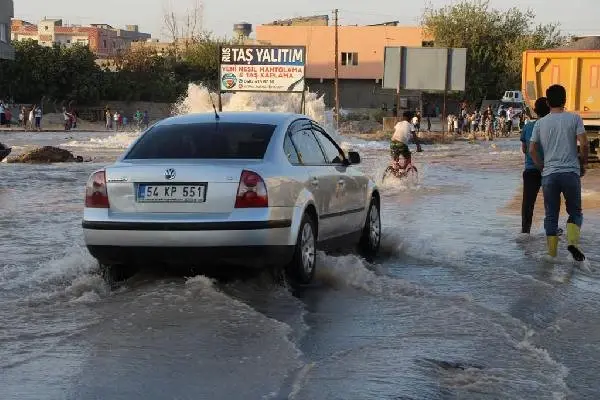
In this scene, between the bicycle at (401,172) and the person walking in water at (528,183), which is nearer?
the person walking in water at (528,183)

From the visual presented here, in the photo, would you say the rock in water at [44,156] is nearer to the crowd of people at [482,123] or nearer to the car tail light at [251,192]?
the car tail light at [251,192]

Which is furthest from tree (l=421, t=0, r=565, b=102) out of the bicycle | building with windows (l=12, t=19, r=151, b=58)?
building with windows (l=12, t=19, r=151, b=58)

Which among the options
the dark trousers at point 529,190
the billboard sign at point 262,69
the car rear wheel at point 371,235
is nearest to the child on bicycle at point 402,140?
the dark trousers at point 529,190

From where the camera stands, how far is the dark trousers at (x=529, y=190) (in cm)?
1127

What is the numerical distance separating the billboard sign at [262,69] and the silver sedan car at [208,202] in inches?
1071

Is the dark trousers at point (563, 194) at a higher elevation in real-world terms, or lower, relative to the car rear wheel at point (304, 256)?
higher

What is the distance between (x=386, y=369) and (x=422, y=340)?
81cm

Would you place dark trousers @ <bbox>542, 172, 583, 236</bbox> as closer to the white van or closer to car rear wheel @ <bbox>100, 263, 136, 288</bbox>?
car rear wheel @ <bbox>100, 263, 136, 288</bbox>

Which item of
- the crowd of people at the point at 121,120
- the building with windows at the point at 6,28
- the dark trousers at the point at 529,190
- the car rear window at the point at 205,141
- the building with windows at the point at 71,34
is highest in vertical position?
the building with windows at the point at 71,34

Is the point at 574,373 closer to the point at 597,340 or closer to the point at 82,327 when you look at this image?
the point at 597,340

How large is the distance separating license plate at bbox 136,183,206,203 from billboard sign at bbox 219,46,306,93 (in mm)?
27964

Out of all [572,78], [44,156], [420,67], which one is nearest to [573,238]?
[572,78]

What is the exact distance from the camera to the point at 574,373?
547 centimetres

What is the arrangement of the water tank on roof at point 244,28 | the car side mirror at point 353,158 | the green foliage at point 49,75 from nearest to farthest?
the car side mirror at point 353,158 < the green foliage at point 49,75 < the water tank on roof at point 244,28
